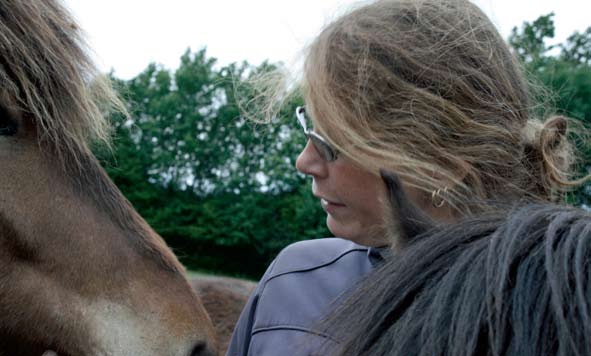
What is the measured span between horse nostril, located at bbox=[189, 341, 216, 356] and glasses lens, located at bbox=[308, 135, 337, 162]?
0.74 meters

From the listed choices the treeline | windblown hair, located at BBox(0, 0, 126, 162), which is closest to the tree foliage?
the treeline

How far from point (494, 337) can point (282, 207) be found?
86.6 feet

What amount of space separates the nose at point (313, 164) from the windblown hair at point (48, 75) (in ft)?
2.69

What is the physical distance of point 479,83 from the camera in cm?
145

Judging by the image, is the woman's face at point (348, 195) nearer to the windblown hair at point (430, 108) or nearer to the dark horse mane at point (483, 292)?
the windblown hair at point (430, 108)

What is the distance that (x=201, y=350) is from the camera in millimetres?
1810

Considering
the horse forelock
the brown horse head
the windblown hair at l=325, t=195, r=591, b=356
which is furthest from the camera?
the horse forelock

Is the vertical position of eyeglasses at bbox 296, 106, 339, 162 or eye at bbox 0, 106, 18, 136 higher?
eye at bbox 0, 106, 18, 136

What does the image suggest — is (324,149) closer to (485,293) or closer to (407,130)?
(407,130)

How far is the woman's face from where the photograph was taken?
56.9 inches

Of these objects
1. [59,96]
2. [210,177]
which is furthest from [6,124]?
[210,177]

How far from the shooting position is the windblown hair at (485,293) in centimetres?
66

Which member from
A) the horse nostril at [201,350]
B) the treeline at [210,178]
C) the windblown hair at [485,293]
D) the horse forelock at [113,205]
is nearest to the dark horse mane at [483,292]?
the windblown hair at [485,293]

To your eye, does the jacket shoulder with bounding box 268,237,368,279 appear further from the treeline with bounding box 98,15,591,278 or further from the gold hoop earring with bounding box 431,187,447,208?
the treeline with bounding box 98,15,591,278
